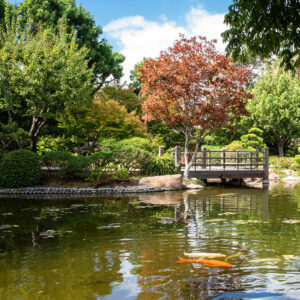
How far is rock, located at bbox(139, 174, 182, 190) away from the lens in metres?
14.1

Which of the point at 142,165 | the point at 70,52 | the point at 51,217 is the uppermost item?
the point at 70,52

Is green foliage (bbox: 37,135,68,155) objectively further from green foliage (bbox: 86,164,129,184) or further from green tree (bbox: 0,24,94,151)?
green foliage (bbox: 86,164,129,184)

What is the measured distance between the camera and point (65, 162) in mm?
13953

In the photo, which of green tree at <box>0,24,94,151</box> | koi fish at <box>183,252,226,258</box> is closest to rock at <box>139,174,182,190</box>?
green tree at <box>0,24,94,151</box>

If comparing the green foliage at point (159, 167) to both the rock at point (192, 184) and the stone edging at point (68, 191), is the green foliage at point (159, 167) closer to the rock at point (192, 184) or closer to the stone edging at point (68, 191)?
the rock at point (192, 184)

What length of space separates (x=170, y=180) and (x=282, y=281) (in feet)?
35.0

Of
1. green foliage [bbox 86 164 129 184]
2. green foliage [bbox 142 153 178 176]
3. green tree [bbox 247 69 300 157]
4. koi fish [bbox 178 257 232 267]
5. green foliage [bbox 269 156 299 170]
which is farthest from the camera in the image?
green tree [bbox 247 69 300 157]

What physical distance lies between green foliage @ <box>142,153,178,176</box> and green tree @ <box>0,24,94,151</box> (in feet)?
14.7

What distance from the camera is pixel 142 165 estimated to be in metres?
15.8

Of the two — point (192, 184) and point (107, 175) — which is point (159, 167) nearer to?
point (192, 184)

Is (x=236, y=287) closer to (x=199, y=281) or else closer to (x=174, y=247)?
(x=199, y=281)

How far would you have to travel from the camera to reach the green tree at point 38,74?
1480 centimetres

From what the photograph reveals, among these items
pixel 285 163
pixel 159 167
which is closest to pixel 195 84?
pixel 159 167

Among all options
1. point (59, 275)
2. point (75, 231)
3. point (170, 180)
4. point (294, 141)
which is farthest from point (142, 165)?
point (294, 141)
